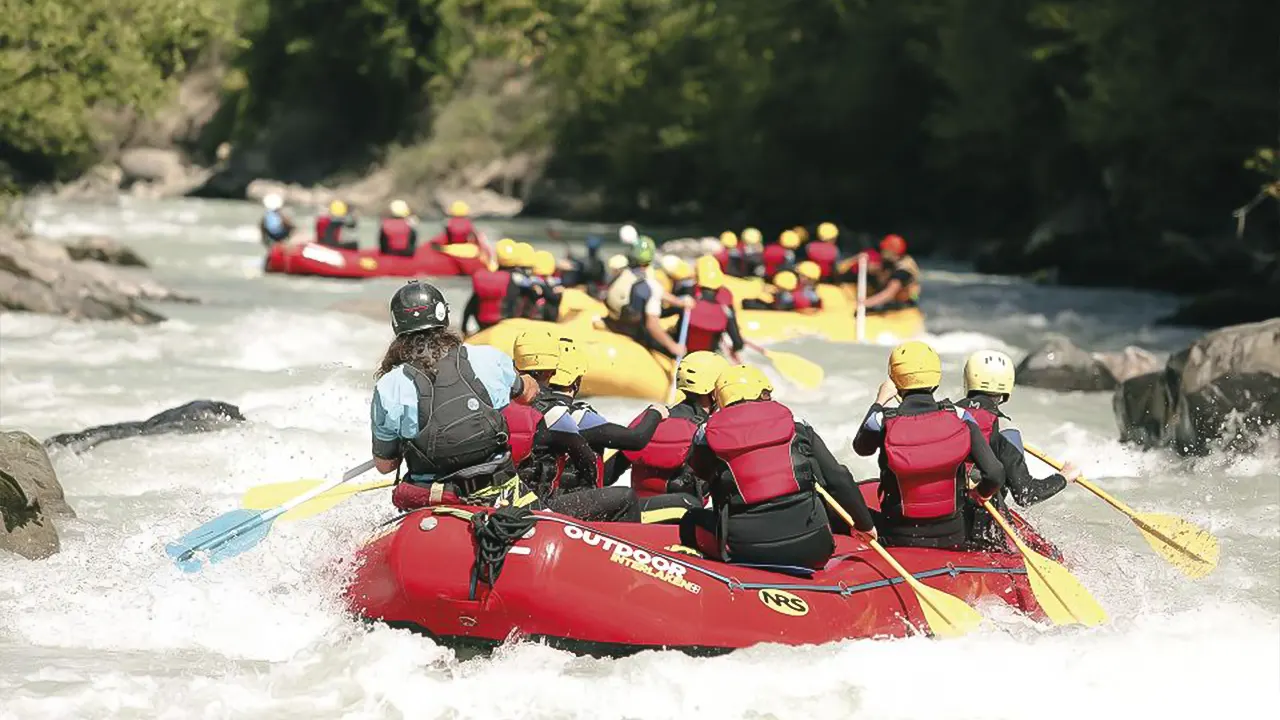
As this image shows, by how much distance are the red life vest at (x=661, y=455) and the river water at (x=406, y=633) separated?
1276mm

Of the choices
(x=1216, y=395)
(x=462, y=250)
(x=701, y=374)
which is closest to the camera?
(x=701, y=374)

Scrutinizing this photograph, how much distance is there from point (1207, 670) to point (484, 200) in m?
38.8

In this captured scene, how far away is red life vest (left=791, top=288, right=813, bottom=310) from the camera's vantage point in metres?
17.0

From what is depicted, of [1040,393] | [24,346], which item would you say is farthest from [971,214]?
[24,346]

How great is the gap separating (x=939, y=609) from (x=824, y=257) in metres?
12.3

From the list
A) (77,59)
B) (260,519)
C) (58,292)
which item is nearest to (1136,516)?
(260,519)

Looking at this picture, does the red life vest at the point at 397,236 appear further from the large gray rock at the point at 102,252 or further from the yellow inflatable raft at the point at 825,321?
the yellow inflatable raft at the point at 825,321

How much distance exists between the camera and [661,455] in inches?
296

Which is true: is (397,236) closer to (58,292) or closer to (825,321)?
(58,292)

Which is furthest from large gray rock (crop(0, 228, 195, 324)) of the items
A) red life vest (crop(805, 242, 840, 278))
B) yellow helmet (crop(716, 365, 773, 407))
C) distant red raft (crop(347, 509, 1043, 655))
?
yellow helmet (crop(716, 365, 773, 407))

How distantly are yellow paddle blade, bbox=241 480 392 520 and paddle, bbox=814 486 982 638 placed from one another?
2.06 metres

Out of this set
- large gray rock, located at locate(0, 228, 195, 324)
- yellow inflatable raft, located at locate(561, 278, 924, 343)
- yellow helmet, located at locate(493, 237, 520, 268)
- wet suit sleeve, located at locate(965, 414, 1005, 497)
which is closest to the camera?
wet suit sleeve, located at locate(965, 414, 1005, 497)

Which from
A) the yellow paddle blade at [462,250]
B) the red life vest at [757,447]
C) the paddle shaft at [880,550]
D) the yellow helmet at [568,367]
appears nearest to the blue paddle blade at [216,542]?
the yellow helmet at [568,367]

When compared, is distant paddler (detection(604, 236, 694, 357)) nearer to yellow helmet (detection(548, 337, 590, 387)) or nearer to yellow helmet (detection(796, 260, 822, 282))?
yellow helmet (detection(796, 260, 822, 282))
